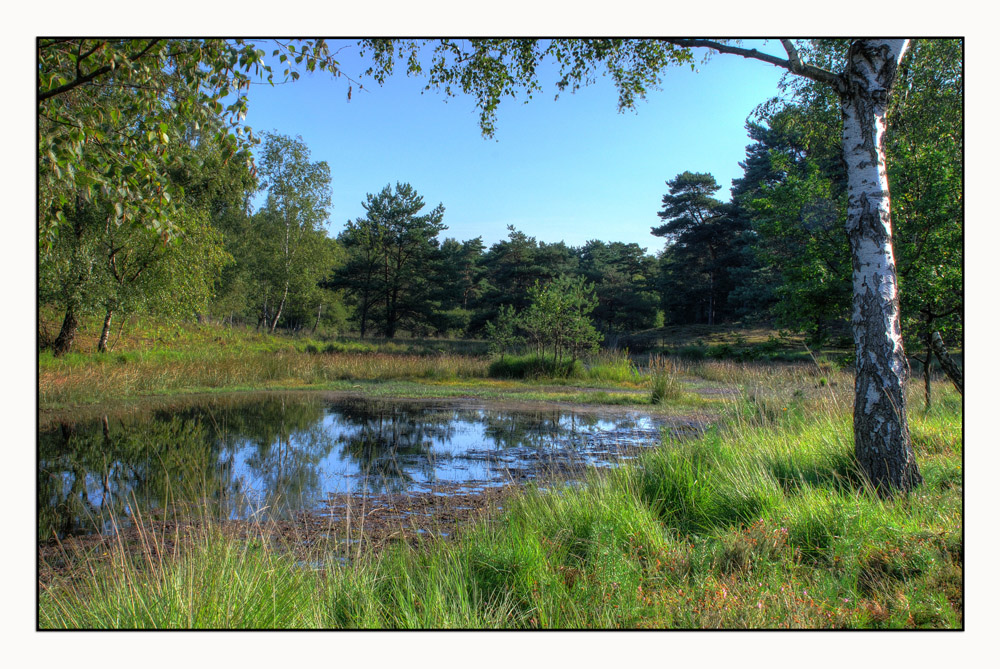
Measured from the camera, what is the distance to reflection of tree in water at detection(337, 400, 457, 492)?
21.9 feet

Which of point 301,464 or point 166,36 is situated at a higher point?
point 166,36

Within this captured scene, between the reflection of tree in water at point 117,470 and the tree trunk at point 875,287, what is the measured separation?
4559mm

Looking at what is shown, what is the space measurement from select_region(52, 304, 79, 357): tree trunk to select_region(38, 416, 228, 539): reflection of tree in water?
28.4 ft

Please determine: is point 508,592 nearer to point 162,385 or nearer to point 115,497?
point 115,497

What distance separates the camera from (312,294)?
34281 mm

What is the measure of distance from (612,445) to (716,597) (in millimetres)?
5856

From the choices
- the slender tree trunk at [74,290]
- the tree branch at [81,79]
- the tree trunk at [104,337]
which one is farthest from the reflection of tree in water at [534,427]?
the tree trunk at [104,337]

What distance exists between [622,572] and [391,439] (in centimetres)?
691

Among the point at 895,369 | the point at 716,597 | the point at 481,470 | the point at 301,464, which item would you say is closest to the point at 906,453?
the point at 895,369

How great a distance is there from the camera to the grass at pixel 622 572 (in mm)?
2469

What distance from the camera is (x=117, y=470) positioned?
6730 mm

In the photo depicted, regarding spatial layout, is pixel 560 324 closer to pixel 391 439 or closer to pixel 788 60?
pixel 391 439

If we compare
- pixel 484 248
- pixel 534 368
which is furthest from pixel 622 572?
pixel 484 248

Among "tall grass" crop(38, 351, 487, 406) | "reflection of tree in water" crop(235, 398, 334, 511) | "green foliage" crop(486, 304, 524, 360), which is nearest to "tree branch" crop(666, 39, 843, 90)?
"reflection of tree in water" crop(235, 398, 334, 511)
